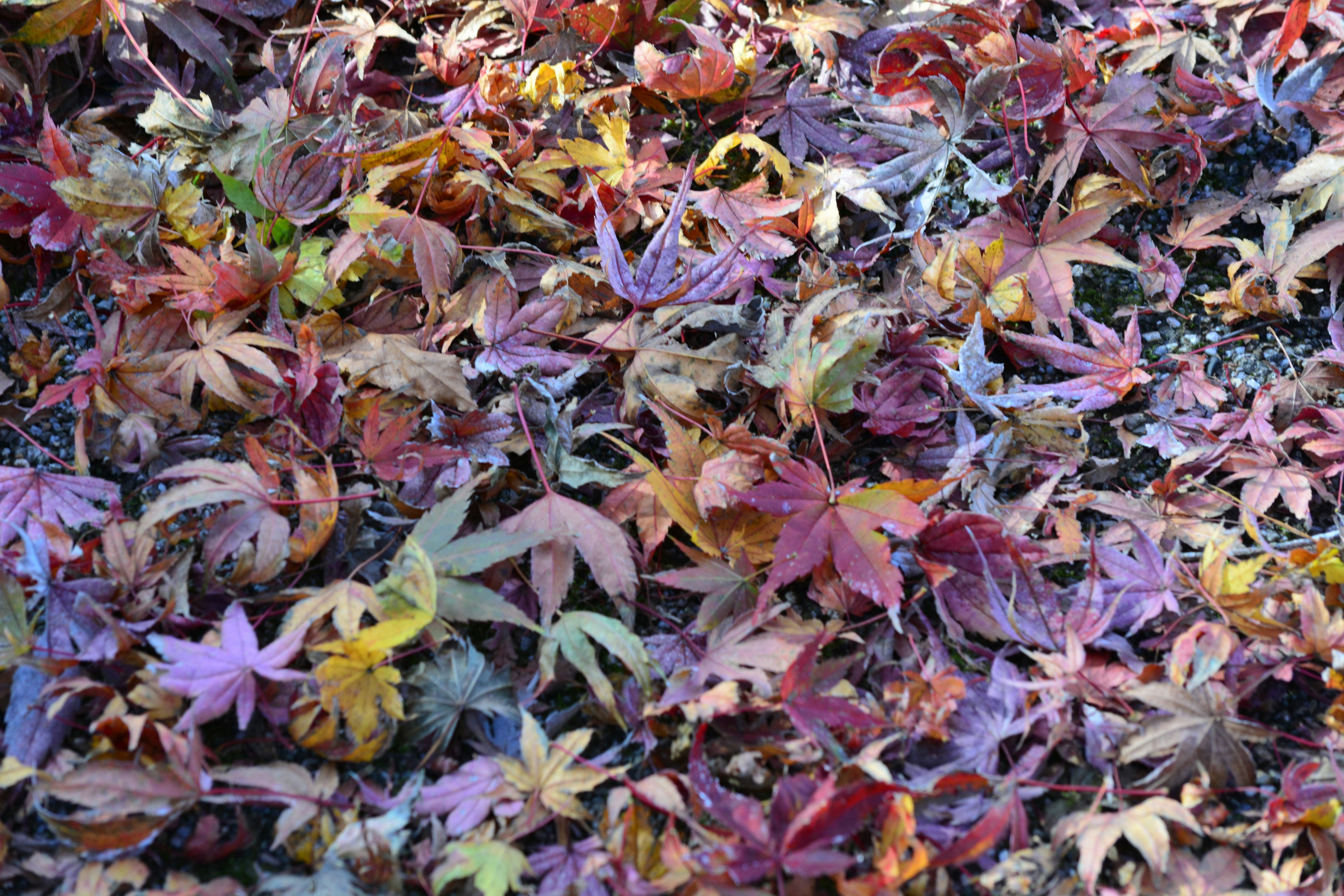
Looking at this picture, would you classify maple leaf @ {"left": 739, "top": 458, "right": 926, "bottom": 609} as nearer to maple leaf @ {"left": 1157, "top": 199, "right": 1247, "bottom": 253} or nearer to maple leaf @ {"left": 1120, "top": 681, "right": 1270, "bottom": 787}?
maple leaf @ {"left": 1120, "top": 681, "right": 1270, "bottom": 787}

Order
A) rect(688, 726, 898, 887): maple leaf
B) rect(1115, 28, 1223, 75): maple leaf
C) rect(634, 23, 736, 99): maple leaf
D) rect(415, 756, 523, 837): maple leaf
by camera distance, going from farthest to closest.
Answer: rect(1115, 28, 1223, 75): maple leaf, rect(634, 23, 736, 99): maple leaf, rect(415, 756, 523, 837): maple leaf, rect(688, 726, 898, 887): maple leaf

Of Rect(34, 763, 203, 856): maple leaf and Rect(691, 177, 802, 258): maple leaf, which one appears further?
Rect(691, 177, 802, 258): maple leaf

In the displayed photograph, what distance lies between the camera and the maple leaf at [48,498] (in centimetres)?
125

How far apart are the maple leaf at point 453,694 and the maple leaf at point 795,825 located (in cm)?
29

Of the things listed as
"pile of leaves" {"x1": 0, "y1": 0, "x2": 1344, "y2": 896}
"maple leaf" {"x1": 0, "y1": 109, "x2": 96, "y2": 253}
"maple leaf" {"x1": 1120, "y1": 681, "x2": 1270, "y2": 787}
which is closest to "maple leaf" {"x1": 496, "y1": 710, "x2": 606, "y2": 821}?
"pile of leaves" {"x1": 0, "y1": 0, "x2": 1344, "y2": 896}

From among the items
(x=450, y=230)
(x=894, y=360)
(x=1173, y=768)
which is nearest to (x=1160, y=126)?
(x=894, y=360)

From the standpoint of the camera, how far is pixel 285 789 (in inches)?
41.0

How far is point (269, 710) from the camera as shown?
1092 millimetres

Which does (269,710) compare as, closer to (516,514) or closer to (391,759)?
(391,759)

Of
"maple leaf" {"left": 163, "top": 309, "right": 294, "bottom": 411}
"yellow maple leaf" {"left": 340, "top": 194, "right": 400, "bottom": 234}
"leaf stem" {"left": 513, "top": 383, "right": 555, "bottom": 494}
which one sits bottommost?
"leaf stem" {"left": 513, "top": 383, "right": 555, "bottom": 494}

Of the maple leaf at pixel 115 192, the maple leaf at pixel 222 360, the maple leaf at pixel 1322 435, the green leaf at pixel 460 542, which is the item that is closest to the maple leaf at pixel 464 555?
the green leaf at pixel 460 542

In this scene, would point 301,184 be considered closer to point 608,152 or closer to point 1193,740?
point 608,152

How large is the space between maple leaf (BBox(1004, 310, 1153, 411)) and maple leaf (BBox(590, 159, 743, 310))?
0.50m

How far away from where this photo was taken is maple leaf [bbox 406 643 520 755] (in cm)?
113
